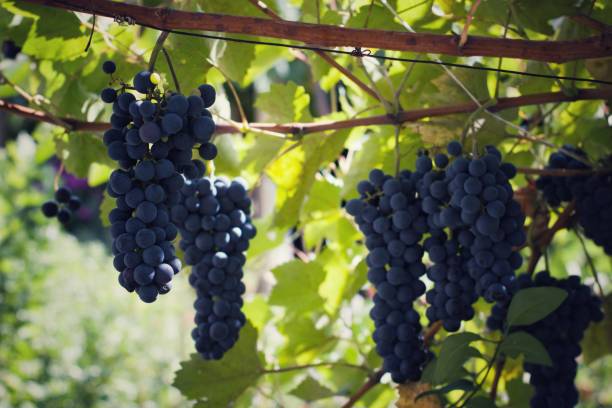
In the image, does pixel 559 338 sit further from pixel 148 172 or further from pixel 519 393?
pixel 148 172

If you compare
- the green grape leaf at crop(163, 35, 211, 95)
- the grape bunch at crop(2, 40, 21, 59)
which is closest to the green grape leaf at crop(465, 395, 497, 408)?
the green grape leaf at crop(163, 35, 211, 95)

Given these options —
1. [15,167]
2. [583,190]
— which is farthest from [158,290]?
A: [15,167]

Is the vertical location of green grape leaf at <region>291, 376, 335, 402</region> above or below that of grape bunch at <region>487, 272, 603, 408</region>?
above

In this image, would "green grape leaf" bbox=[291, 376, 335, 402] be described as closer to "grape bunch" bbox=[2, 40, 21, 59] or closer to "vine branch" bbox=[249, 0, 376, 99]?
"vine branch" bbox=[249, 0, 376, 99]

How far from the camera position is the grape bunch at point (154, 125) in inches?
25.4

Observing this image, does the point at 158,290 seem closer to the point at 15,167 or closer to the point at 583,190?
the point at 583,190

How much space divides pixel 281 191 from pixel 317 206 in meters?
0.13

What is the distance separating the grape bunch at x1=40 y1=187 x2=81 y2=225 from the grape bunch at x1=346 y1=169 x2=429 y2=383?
1.90 feet

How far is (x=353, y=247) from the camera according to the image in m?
1.32

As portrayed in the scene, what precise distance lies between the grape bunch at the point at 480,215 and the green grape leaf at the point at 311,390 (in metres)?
0.45

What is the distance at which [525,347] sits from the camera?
780mm

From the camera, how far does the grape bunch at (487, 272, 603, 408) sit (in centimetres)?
93

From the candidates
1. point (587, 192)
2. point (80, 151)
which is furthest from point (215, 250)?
point (587, 192)

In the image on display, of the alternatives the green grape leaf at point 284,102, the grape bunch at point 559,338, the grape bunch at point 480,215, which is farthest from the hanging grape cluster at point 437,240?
the green grape leaf at point 284,102
